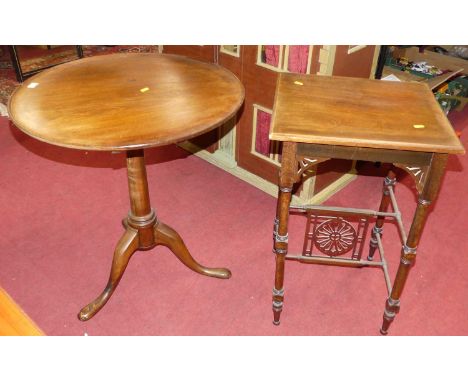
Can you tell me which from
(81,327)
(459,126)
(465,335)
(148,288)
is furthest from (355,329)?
(459,126)

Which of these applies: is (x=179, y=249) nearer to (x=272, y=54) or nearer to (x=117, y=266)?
(x=117, y=266)

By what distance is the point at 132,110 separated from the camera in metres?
1.92

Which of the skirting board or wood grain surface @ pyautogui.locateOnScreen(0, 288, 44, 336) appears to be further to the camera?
the skirting board

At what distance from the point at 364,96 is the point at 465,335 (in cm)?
129

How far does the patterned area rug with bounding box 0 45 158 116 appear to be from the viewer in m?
4.25

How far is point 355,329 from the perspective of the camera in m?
2.38

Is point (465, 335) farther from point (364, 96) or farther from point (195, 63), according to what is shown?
point (195, 63)

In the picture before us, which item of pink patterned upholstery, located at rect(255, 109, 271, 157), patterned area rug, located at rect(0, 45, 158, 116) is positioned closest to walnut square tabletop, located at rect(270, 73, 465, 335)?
pink patterned upholstery, located at rect(255, 109, 271, 157)

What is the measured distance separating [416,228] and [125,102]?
1.30m

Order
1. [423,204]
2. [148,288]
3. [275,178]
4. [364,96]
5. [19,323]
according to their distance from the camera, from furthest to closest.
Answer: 1. [275,178]
2. [148,288]
3. [19,323]
4. [364,96]
5. [423,204]

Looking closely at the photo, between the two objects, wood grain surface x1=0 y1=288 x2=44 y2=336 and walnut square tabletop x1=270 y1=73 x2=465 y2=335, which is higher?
walnut square tabletop x1=270 y1=73 x2=465 y2=335

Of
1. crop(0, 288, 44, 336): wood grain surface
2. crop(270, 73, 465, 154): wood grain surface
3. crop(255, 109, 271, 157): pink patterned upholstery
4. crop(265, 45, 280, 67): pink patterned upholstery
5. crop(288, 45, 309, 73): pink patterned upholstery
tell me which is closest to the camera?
crop(270, 73, 465, 154): wood grain surface

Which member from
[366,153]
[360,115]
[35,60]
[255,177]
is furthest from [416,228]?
[35,60]

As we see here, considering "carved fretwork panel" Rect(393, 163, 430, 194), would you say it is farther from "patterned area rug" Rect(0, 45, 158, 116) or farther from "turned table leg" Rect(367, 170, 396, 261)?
"patterned area rug" Rect(0, 45, 158, 116)
